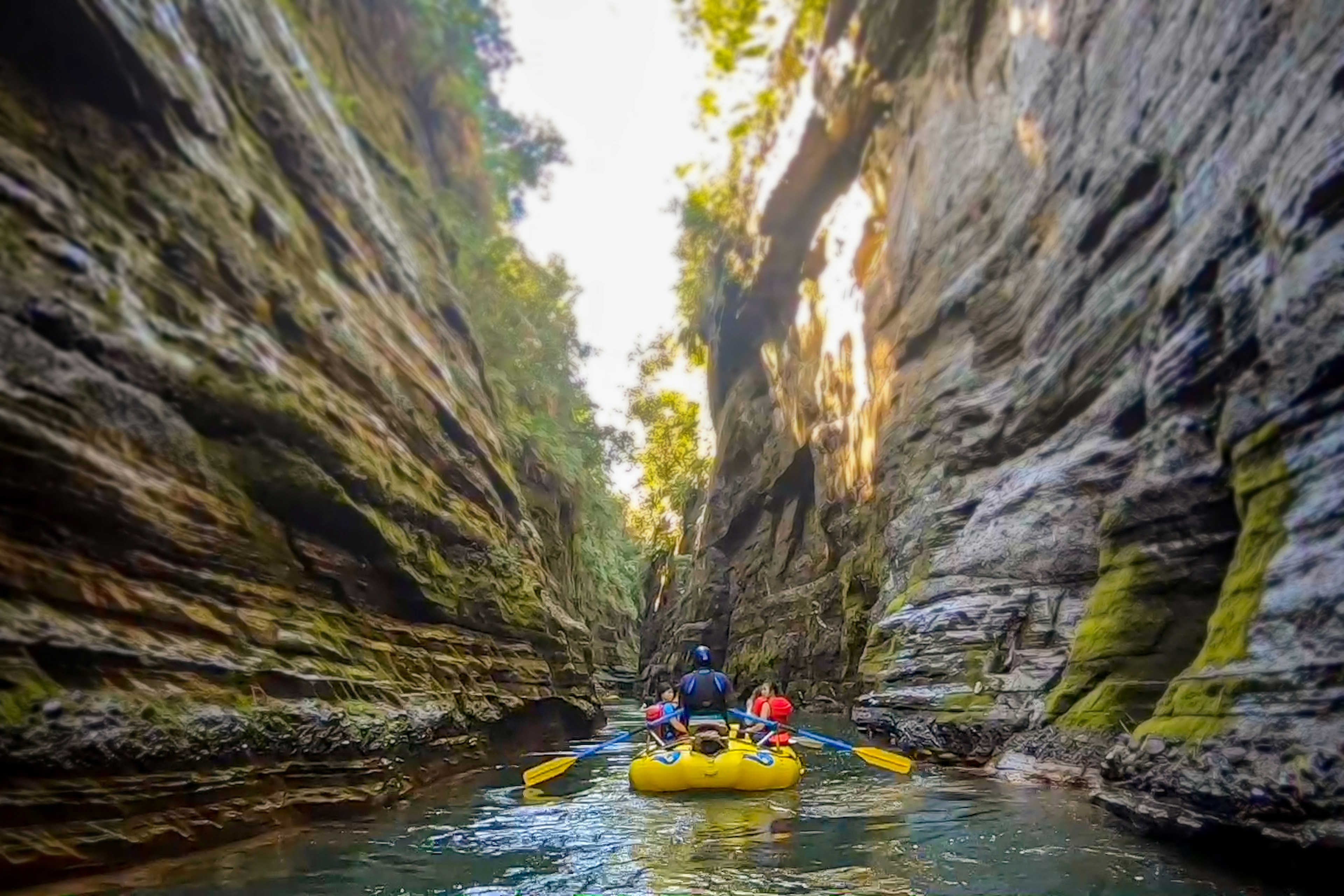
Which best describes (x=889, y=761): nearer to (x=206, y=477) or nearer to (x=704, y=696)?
(x=704, y=696)

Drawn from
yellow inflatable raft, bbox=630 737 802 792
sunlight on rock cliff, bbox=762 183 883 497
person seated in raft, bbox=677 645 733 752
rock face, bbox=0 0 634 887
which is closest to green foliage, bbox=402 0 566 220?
rock face, bbox=0 0 634 887

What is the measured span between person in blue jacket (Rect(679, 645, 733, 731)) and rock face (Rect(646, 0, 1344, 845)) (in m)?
2.74

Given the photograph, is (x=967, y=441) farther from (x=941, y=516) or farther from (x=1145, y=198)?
(x=1145, y=198)

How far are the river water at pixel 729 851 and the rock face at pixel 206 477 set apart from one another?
0.65m

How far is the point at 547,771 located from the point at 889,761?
13.3ft

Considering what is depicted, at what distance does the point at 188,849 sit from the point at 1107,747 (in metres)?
7.29

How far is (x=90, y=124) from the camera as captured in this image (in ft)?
23.9

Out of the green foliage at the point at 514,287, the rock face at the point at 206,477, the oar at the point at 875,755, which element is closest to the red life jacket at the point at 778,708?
the oar at the point at 875,755

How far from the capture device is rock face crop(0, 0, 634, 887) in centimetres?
502

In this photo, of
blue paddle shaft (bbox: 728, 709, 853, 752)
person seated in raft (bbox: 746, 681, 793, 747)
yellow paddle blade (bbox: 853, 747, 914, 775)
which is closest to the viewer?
yellow paddle blade (bbox: 853, 747, 914, 775)

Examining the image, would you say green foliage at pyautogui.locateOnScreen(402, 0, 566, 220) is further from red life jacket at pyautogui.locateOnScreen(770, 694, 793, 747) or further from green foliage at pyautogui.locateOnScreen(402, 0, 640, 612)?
red life jacket at pyautogui.locateOnScreen(770, 694, 793, 747)

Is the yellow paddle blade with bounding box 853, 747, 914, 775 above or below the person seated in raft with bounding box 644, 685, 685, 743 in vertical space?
below

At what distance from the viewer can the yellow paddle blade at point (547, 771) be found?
941 centimetres

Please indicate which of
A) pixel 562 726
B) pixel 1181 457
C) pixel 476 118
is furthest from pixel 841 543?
pixel 476 118
